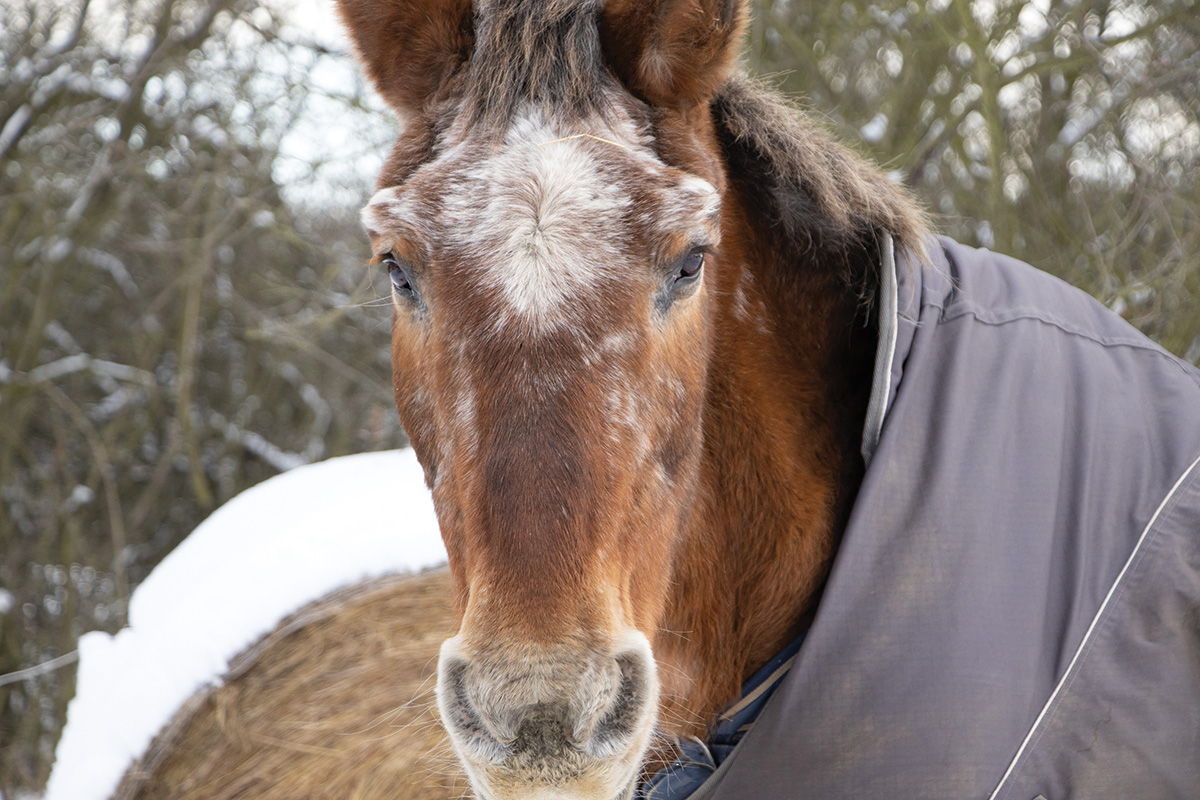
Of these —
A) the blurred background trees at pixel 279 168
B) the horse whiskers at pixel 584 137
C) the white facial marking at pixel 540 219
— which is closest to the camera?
the white facial marking at pixel 540 219

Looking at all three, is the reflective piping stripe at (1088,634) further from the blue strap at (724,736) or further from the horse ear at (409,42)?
the horse ear at (409,42)

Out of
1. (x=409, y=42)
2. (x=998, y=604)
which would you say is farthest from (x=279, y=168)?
(x=998, y=604)

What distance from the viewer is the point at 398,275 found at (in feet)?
5.82

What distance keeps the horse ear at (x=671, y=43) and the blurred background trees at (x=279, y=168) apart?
297 centimetres

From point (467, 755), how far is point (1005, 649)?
1022 mm

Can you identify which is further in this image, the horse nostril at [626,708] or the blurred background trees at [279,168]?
the blurred background trees at [279,168]

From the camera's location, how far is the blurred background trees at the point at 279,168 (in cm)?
461

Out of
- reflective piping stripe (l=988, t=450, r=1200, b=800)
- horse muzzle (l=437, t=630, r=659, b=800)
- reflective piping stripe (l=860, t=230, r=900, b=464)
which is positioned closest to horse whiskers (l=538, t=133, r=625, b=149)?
reflective piping stripe (l=860, t=230, r=900, b=464)

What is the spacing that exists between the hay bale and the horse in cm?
112

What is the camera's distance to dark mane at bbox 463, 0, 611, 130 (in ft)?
5.53

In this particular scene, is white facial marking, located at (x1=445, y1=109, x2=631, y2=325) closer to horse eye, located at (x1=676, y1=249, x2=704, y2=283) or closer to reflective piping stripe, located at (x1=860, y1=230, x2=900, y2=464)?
horse eye, located at (x1=676, y1=249, x2=704, y2=283)

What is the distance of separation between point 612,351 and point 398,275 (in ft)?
1.70

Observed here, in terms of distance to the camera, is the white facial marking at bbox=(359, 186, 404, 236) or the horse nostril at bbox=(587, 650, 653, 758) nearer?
the horse nostril at bbox=(587, 650, 653, 758)

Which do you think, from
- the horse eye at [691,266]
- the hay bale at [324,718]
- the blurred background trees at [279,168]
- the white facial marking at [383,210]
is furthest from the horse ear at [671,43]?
the blurred background trees at [279,168]
